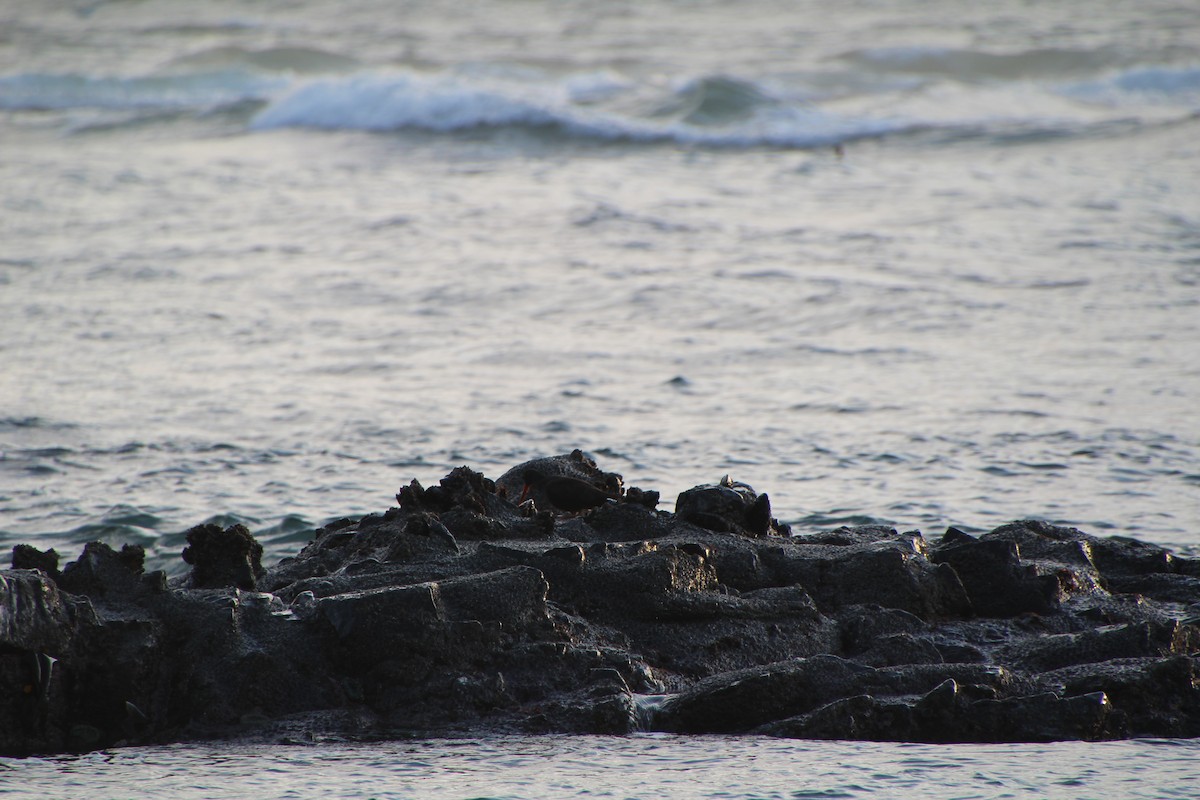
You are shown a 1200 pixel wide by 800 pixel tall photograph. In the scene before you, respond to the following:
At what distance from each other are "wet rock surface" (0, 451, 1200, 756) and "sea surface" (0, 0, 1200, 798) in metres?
0.18

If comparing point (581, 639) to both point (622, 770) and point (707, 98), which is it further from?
point (707, 98)

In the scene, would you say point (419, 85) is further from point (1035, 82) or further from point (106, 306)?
point (106, 306)

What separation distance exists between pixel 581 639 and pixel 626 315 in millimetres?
6481

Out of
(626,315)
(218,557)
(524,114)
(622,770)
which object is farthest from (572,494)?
(524,114)

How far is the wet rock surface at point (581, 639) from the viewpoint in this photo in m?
4.19

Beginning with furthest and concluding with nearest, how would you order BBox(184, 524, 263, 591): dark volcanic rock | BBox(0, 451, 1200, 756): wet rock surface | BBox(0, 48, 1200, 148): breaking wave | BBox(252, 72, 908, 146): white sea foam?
BBox(0, 48, 1200, 148): breaking wave, BBox(252, 72, 908, 146): white sea foam, BBox(184, 524, 263, 591): dark volcanic rock, BBox(0, 451, 1200, 756): wet rock surface

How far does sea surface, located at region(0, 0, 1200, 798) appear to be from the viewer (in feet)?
21.6

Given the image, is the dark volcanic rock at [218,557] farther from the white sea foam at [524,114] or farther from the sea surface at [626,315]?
the white sea foam at [524,114]

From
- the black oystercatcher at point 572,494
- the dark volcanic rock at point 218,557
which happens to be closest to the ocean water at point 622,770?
the dark volcanic rock at point 218,557

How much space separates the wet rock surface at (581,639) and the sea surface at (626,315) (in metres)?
0.18

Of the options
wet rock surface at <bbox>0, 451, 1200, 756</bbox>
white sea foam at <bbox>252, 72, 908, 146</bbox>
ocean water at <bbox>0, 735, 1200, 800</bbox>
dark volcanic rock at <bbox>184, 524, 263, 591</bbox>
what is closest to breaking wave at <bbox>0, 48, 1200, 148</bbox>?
white sea foam at <bbox>252, 72, 908, 146</bbox>

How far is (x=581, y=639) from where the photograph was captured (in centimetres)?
459

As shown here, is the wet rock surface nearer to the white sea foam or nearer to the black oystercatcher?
the black oystercatcher

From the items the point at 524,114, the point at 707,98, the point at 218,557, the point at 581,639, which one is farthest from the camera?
the point at 707,98
